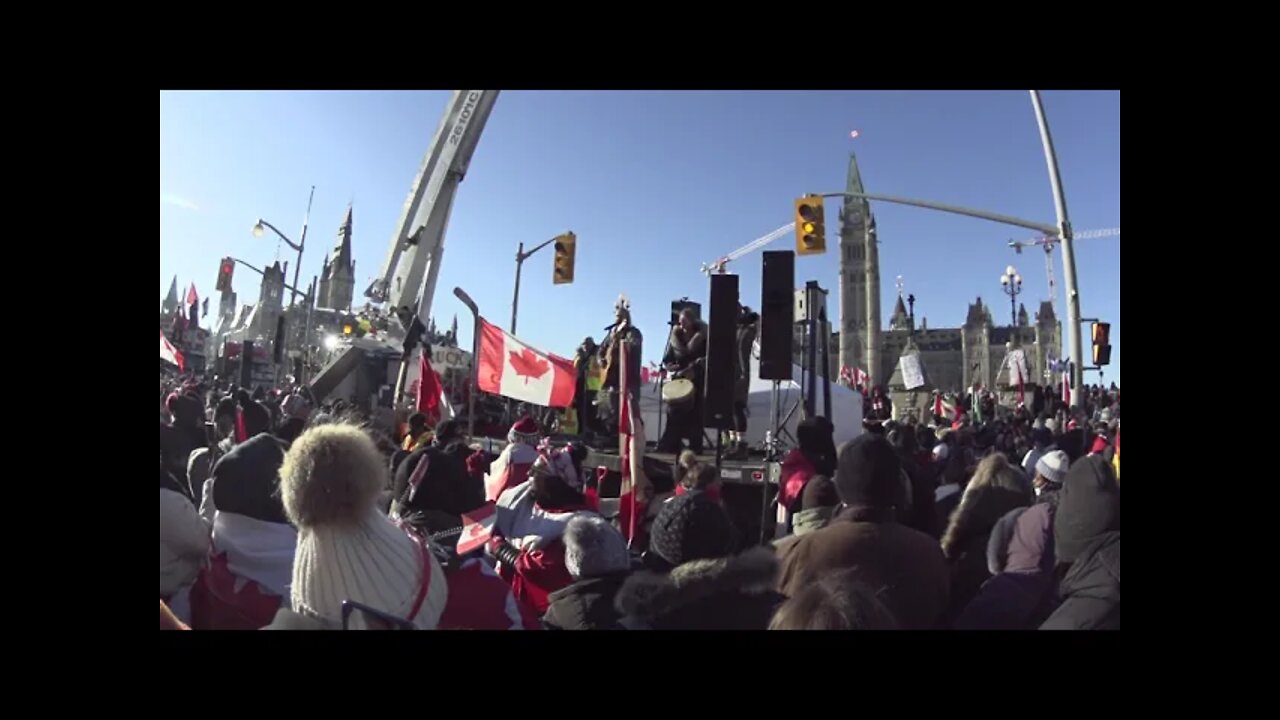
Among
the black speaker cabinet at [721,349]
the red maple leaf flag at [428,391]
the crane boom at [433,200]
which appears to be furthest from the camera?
the crane boom at [433,200]

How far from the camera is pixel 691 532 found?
8.87ft

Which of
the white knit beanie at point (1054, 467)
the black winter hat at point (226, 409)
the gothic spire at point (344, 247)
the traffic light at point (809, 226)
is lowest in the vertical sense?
the white knit beanie at point (1054, 467)

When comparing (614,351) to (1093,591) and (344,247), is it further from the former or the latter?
(344,247)

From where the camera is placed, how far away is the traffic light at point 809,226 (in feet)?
45.7

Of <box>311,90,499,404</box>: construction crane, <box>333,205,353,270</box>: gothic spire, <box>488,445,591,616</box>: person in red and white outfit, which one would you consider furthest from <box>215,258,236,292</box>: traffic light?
<box>333,205,353,270</box>: gothic spire

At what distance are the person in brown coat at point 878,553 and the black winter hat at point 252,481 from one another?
2359mm

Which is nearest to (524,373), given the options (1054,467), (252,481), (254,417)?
(254,417)

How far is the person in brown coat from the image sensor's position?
2709mm

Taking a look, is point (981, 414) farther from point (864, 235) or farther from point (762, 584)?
point (864, 235)

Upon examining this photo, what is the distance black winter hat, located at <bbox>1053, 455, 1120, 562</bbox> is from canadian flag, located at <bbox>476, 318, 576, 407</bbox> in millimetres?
7192

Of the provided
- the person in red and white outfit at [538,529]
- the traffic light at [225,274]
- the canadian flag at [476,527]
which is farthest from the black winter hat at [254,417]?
the traffic light at [225,274]

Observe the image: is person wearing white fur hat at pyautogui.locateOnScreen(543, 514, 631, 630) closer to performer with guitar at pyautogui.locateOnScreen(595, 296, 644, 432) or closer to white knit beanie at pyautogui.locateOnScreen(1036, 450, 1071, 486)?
white knit beanie at pyautogui.locateOnScreen(1036, 450, 1071, 486)

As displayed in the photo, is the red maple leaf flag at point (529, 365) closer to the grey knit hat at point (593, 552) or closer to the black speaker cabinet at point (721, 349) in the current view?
the black speaker cabinet at point (721, 349)

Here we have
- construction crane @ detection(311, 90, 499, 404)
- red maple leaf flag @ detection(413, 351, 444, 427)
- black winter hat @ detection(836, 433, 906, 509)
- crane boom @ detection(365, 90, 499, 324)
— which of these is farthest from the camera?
crane boom @ detection(365, 90, 499, 324)
